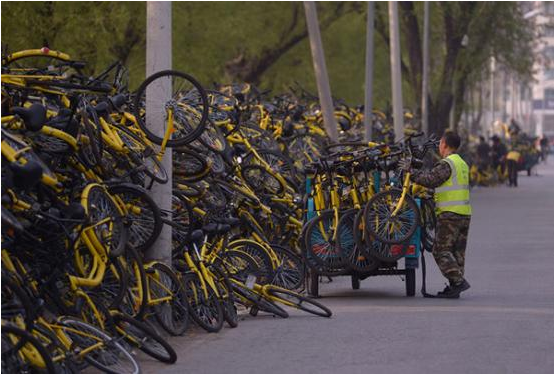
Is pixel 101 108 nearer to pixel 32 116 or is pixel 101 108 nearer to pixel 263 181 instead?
pixel 32 116

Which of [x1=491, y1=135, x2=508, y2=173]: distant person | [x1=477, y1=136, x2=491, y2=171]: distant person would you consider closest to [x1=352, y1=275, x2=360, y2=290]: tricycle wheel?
[x1=477, y1=136, x2=491, y2=171]: distant person

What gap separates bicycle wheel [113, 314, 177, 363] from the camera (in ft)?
34.6

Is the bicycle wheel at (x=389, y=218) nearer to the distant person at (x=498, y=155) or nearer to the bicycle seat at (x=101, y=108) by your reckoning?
the bicycle seat at (x=101, y=108)

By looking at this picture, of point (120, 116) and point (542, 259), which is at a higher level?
point (120, 116)

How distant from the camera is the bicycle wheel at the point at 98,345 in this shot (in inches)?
391

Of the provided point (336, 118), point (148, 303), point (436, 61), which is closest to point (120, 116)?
point (148, 303)

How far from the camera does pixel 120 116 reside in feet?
43.5

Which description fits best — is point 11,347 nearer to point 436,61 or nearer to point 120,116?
point 120,116

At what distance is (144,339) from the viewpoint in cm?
1089

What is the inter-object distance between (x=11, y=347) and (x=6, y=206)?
46.9 inches

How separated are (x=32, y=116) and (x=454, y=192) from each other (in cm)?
578

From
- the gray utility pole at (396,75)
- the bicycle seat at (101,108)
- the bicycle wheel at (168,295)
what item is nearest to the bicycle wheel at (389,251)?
the bicycle wheel at (168,295)

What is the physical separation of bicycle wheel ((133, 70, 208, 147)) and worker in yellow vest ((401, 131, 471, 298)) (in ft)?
8.41

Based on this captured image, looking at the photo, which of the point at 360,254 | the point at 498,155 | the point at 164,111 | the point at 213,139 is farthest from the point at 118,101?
the point at 498,155
